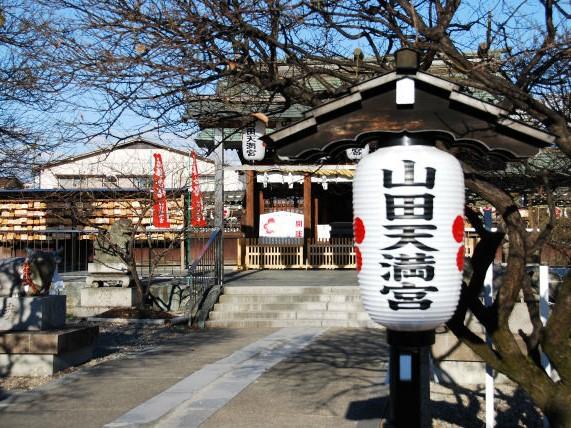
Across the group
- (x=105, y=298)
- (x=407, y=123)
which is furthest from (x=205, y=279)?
(x=407, y=123)

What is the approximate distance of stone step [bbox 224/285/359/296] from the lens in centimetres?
1650

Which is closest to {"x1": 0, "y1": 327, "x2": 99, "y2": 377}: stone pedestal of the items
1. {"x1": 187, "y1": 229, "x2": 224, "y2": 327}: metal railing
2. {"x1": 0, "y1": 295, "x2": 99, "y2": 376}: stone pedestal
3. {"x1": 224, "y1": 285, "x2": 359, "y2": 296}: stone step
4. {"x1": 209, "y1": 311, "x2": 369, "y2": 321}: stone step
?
{"x1": 0, "y1": 295, "x2": 99, "y2": 376}: stone pedestal

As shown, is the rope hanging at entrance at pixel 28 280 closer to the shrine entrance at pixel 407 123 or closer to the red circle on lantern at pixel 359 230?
Result: the shrine entrance at pixel 407 123

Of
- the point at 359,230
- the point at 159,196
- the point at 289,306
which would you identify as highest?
the point at 159,196

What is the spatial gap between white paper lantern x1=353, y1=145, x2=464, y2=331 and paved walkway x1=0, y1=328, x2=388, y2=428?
267 centimetres

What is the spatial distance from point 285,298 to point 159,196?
167 inches

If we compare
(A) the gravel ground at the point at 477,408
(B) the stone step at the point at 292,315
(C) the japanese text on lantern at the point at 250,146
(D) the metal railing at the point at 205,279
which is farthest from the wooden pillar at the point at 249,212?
(A) the gravel ground at the point at 477,408

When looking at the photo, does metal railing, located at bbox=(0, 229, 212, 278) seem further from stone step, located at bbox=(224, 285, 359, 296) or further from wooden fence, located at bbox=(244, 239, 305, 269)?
stone step, located at bbox=(224, 285, 359, 296)

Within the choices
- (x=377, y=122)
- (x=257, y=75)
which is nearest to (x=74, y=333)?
(x=257, y=75)

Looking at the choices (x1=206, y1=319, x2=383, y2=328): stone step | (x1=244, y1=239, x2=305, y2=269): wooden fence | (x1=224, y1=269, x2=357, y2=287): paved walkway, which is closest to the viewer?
(x1=206, y1=319, x2=383, y2=328): stone step

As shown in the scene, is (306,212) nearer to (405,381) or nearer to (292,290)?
(292,290)

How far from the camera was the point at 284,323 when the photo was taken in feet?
50.2

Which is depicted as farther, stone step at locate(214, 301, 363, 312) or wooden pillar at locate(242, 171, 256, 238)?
wooden pillar at locate(242, 171, 256, 238)

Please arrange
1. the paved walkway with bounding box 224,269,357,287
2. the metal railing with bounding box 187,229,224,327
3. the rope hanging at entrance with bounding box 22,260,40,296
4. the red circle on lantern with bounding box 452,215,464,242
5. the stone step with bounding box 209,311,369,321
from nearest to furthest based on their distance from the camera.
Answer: the red circle on lantern with bounding box 452,215,464,242 → the rope hanging at entrance with bounding box 22,260,40,296 → the stone step with bounding box 209,311,369,321 → the metal railing with bounding box 187,229,224,327 → the paved walkway with bounding box 224,269,357,287
